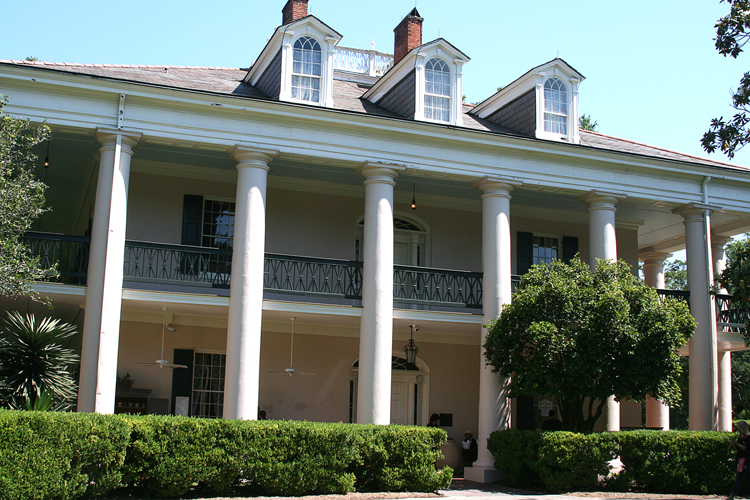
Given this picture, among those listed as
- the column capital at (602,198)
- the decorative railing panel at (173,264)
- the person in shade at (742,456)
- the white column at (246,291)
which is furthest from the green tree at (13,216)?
the person in shade at (742,456)

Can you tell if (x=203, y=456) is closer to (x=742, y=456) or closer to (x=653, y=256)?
(x=742, y=456)

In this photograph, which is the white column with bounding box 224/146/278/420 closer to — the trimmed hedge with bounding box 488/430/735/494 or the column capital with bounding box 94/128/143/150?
the column capital with bounding box 94/128/143/150

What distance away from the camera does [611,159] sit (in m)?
17.0

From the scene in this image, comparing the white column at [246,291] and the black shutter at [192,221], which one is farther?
the black shutter at [192,221]

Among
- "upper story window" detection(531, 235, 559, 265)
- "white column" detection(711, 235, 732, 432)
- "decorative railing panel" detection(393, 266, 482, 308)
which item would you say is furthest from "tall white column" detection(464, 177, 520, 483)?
"white column" detection(711, 235, 732, 432)

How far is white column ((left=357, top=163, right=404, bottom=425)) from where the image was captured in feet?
48.1

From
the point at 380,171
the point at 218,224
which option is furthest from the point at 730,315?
the point at 218,224

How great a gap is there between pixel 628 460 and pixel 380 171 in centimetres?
738

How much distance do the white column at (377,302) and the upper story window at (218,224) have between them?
3895 mm

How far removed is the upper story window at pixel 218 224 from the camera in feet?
57.4

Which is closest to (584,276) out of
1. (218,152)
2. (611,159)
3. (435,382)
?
(611,159)

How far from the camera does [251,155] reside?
14742mm

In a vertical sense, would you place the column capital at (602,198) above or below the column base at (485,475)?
above

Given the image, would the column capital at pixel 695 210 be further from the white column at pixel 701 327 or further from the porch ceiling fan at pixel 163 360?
the porch ceiling fan at pixel 163 360
